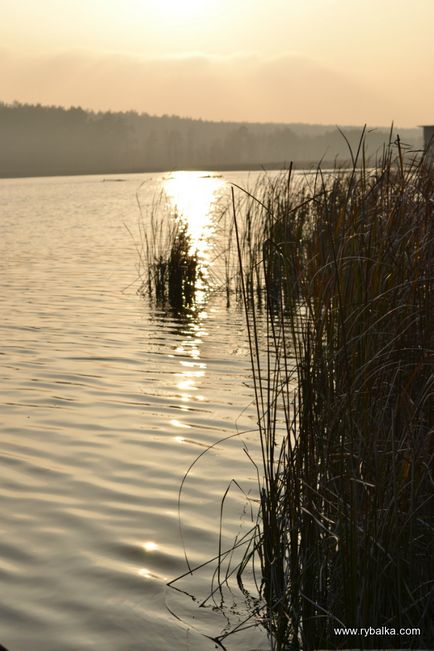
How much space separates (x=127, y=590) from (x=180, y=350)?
16.9 feet

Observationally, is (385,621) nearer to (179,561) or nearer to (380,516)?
(380,516)

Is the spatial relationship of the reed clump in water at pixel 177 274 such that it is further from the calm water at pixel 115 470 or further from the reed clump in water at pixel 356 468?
the reed clump in water at pixel 356 468

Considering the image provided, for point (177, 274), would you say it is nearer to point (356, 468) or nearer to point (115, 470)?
point (115, 470)

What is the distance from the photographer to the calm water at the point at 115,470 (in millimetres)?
3574

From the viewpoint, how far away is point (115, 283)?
14297 mm

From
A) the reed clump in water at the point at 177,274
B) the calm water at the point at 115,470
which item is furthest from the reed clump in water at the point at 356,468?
the reed clump in water at the point at 177,274

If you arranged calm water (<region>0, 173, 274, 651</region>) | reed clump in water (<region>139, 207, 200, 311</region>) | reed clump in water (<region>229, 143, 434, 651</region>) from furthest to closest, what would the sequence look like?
reed clump in water (<region>139, 207, 200, 311</region>) → calm water (<region>0, 173, 274, 651</region>) → reed clump in water (<region>229, 143, 434, 651</region>)

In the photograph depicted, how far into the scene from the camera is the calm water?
11.7 feet

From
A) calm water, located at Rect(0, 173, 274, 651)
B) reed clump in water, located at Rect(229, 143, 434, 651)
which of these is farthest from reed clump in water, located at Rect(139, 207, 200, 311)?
reed clump in water, located at Rect(229, 143, 434, 651)

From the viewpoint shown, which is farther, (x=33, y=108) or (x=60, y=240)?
(x=33, y=108)

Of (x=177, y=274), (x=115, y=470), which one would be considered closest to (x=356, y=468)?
(x=115, y=470)

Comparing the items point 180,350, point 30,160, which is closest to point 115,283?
point 180,350

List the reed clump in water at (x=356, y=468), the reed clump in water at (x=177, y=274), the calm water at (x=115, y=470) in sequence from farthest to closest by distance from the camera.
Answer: the reed clump in water at (x=177, y=274), the calm water at (x=115, y=470), the reed clump in water at (x=356, y=468)

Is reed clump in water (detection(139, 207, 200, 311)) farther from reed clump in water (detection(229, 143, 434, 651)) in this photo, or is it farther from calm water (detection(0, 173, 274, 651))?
reed clump in water (detection(229, 143, 434, 651))
